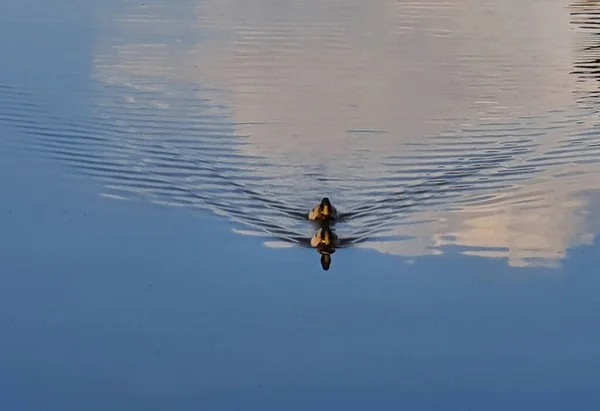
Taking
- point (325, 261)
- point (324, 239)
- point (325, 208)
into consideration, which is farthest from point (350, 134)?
point (325, 261)

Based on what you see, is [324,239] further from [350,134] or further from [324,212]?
[350,134]

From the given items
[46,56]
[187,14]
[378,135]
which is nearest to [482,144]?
[378,135]

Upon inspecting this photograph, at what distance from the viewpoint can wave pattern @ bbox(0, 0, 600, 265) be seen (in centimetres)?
1642

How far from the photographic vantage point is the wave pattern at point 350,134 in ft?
53.9

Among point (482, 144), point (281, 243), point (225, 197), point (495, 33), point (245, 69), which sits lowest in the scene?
point (281, 243)

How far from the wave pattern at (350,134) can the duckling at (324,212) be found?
245mm

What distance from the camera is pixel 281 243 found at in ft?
50.4

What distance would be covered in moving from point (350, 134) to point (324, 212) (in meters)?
4.73

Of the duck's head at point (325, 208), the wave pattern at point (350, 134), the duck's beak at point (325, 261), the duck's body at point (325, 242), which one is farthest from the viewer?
the wave pattern at point (350, 134)

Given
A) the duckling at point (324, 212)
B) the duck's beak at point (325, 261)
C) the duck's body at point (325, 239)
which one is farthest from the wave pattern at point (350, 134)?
the duck's beak at point (325, 261)

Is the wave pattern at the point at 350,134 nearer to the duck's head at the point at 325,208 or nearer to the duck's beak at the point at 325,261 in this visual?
the duck's head at the point at 325,208

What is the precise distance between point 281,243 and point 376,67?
36.4 ft

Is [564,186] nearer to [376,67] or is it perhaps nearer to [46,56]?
[376,67]

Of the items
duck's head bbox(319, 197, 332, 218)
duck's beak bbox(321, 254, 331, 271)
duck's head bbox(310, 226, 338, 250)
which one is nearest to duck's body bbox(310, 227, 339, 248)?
duck's head bbox(310, 226, 338, 250)
